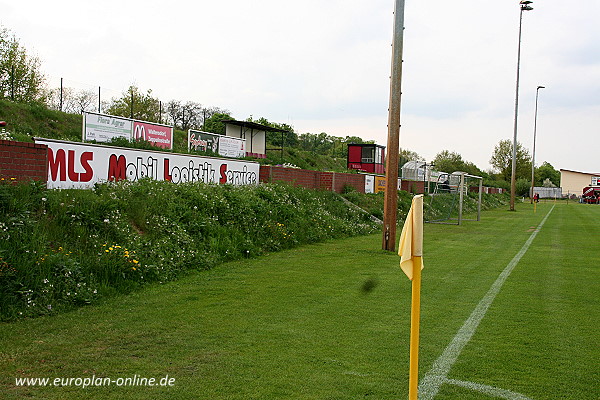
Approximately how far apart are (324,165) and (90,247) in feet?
184

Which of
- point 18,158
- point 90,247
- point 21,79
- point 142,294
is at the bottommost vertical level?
point 142,294

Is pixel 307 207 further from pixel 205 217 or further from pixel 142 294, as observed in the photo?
pixel 142 294

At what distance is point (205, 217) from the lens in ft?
41.4

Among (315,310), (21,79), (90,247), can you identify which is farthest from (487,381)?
(21,79)

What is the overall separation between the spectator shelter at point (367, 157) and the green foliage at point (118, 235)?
3729cm

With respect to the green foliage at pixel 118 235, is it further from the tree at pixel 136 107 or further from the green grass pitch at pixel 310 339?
the tree at pixel 136 107

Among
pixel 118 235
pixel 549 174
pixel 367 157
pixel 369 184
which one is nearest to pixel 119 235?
pixel 118 235

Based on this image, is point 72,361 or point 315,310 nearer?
point 72,361

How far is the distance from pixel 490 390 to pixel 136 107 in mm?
44303

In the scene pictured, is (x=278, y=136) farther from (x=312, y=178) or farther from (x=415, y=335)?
(x=415, y=335)

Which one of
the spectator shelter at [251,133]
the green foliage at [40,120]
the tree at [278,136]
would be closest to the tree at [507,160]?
the tree at [278,136]

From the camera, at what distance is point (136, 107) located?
45.5m

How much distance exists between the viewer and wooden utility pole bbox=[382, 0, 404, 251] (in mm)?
14391

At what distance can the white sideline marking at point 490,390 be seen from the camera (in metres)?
4.62
